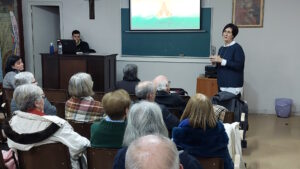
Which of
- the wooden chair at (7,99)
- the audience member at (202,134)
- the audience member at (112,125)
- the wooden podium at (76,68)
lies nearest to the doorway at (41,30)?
the wooden podium at (76,68)

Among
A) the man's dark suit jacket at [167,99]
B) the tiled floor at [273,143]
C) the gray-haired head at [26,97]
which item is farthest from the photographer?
the tiled floor at [273,143]

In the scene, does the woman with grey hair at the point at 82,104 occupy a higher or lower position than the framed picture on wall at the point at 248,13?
lower

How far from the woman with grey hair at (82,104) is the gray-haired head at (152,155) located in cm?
185

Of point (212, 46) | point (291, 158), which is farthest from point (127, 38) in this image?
point (291, 158)

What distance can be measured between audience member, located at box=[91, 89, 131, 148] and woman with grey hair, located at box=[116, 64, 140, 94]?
66.8 inches

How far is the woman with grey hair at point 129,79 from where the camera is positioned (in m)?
4.13

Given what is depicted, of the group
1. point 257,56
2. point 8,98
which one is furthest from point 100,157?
point 257,56

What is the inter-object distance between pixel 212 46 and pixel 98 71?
7.04 feet

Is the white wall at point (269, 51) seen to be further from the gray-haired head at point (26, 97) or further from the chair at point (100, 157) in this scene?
the chair at point (100, 157)

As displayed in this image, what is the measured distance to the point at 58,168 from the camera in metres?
→ 2.28

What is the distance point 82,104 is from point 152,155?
6.51 feet

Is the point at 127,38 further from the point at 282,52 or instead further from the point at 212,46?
the point at 282,52

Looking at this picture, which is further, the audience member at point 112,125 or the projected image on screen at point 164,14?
the projected image on screen at point 164,14

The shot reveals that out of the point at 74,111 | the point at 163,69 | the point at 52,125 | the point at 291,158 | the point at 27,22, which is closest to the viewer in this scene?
the point at 52,125
